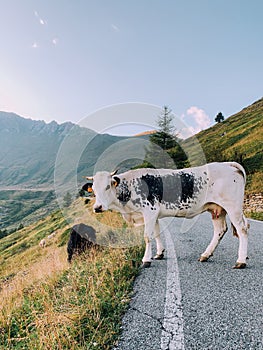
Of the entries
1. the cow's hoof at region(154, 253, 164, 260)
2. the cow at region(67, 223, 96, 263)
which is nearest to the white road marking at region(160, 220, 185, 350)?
the cow's hoof at region(154, 253, 164, 260)

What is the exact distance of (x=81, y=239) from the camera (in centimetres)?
800

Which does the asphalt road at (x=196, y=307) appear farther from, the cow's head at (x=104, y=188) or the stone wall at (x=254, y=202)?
the stone wall at (x=254, y=202)

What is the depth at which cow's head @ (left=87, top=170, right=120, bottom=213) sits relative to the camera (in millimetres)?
4950

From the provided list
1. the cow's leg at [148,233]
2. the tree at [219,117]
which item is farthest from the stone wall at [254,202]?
the tree at [219,117]

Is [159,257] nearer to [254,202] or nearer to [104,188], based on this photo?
[104,188]

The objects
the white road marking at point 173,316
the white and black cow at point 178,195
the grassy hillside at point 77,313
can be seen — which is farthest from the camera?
the white and black cow at point 178,195

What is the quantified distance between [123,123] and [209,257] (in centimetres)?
397

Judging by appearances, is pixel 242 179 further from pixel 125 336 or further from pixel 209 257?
pixel 125 336

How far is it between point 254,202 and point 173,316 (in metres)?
15.7

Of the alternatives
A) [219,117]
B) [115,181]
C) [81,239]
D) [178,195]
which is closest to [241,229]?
[178,195]

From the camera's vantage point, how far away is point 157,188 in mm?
5145

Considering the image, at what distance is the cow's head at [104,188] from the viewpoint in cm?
495

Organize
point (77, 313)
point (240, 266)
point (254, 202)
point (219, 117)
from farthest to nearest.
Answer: point (219, 117)
point (254, 202)
point (240, 266)
point (77, 313)

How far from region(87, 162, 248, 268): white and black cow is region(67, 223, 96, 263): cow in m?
3.10
